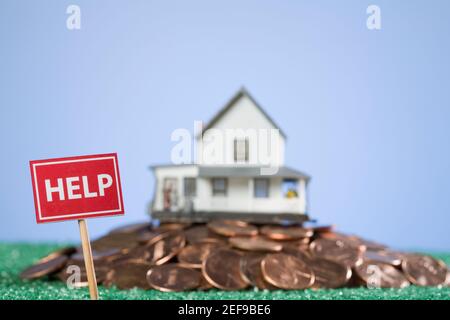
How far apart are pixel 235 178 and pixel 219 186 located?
0.27m

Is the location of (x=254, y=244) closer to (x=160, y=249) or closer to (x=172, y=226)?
(x=160, y=249)

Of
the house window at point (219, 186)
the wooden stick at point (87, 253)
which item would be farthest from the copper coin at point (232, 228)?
the wooden stick at point (87, 253)

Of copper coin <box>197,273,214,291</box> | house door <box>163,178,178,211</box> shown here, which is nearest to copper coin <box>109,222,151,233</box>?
house door <box>163,178,178,211</box>

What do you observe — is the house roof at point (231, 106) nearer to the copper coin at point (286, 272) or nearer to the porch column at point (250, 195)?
the porch column at point (250, 195)

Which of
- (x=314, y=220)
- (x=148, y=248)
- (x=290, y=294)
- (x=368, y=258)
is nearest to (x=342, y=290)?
(x=290, y=294)

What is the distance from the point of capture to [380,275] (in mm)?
7188

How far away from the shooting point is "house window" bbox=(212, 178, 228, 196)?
28.1 feet

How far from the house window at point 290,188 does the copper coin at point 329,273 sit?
53.6 inches

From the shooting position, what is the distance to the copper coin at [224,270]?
660 centimetres

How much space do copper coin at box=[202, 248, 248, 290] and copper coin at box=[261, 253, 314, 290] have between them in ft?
1.06

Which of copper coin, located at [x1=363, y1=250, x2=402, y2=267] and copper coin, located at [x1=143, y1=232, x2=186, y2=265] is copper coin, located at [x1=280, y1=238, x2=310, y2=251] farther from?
copper coin, located at [x1=143, y1=232, x2=186, y2=265]

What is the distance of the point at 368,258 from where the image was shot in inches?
300

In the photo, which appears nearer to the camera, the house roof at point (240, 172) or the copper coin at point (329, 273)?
the copper coin at point (329, 273)
